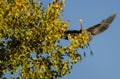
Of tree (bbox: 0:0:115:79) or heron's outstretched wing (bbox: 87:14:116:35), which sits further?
heron's outstretched wing (bbox: 87:14:116:35)

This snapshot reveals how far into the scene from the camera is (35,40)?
39.4 m

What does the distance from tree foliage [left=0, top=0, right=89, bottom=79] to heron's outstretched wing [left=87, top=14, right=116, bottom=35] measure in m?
8.74

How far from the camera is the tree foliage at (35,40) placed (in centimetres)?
3891

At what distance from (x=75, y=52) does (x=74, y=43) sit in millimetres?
707

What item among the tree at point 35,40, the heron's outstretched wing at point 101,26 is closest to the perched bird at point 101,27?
the heron's outstretched wing at point 101,26

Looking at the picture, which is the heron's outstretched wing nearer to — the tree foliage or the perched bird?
the perched bird

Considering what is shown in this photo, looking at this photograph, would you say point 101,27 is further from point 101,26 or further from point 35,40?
point 35,40

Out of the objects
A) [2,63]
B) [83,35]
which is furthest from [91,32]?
A: [2,63]

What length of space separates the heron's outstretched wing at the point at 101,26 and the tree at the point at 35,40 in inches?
346

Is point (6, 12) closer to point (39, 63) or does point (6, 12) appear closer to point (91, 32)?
point (39, 63)

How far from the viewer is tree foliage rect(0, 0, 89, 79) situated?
3891cm

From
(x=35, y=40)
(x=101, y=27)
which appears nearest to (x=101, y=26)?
(x=101, y=27)

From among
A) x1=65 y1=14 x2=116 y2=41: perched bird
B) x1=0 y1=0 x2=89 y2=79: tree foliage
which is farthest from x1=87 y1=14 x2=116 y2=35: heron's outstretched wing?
x1=0 y1=0 x2=89 y2=79: tree foliage

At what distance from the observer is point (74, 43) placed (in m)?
39.4
